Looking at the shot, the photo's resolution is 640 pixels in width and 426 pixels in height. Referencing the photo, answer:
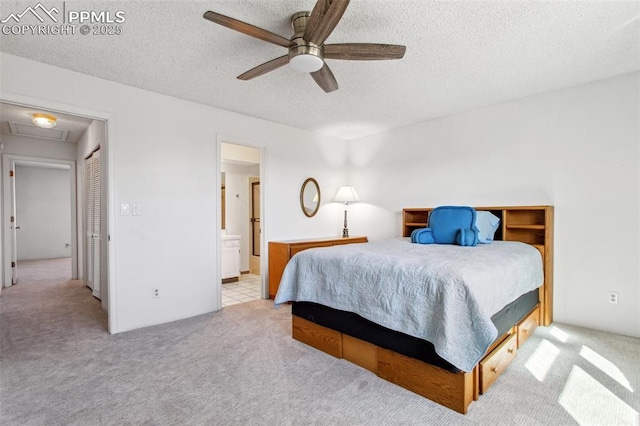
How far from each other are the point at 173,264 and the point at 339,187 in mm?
2826

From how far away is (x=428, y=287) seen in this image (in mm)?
1814

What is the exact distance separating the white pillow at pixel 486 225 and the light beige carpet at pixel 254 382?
971 millimetres

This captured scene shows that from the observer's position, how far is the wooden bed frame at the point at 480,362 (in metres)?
1.77

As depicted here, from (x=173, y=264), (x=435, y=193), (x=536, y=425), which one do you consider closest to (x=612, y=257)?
(x=435, y=193)

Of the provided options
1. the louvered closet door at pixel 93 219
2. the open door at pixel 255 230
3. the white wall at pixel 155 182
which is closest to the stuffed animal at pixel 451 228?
the white wall at pixel 155 182

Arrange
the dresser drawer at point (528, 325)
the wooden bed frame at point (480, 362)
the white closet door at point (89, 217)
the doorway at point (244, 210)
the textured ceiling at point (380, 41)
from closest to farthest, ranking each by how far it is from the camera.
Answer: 1. the wooden bed frame at point (480, 362)
2. the textured ceiling at point (380, 41)
3. the dresser drawer at point (528, 325)
4. the white closet door at point (89, 217)
5. the doorway at point (244, 210)

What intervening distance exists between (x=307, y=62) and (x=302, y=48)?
3.8 inches

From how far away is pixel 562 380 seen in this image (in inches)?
79.9

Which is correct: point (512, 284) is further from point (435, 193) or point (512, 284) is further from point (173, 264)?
point (173, 264)

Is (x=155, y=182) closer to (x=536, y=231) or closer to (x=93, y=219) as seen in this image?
(x=93, y=219)

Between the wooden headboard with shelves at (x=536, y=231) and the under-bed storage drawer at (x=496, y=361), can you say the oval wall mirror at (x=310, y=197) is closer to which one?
the wooden headboard with shelves at (x=536, y=231)

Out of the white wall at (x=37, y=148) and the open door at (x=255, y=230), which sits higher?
the white wall at (x=37, y=148)

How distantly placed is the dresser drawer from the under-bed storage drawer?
0.65ft

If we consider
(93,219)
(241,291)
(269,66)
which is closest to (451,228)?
(269,66)
